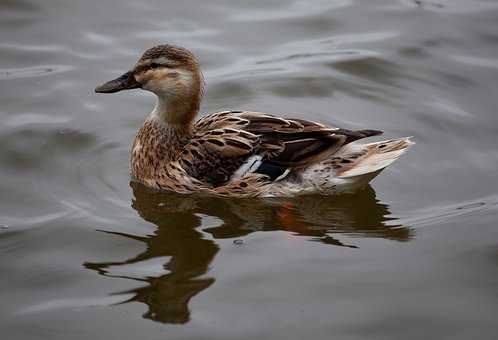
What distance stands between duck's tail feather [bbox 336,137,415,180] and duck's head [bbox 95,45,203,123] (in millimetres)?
1692

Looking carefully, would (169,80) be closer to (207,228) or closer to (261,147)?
(261,147)

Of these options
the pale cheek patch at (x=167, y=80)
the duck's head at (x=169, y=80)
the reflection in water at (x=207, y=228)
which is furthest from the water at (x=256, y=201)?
the pale cheek patch at (x=167, y=80)

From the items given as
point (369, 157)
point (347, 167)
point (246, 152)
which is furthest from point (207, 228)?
point (369, 157)

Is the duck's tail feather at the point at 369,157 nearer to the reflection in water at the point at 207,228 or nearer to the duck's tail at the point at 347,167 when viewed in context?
the duck's tail at the point at 347,167

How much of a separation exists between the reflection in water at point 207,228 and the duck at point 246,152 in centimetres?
14

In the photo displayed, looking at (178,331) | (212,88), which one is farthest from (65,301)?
(212,88)

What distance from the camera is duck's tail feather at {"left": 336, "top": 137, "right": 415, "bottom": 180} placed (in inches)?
333

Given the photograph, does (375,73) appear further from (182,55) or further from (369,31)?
(182,55)

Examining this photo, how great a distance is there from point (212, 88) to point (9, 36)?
10.4 ft

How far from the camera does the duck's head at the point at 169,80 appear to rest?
877cm

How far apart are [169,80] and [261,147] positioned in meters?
1.21

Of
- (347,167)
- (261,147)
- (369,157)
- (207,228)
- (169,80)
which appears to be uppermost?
(169,80)

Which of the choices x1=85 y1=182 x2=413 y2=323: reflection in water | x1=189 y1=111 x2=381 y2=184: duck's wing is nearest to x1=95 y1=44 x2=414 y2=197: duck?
x1=189 y1=111 x2=381 y2=184: duck's wing

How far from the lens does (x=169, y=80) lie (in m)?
8.88
